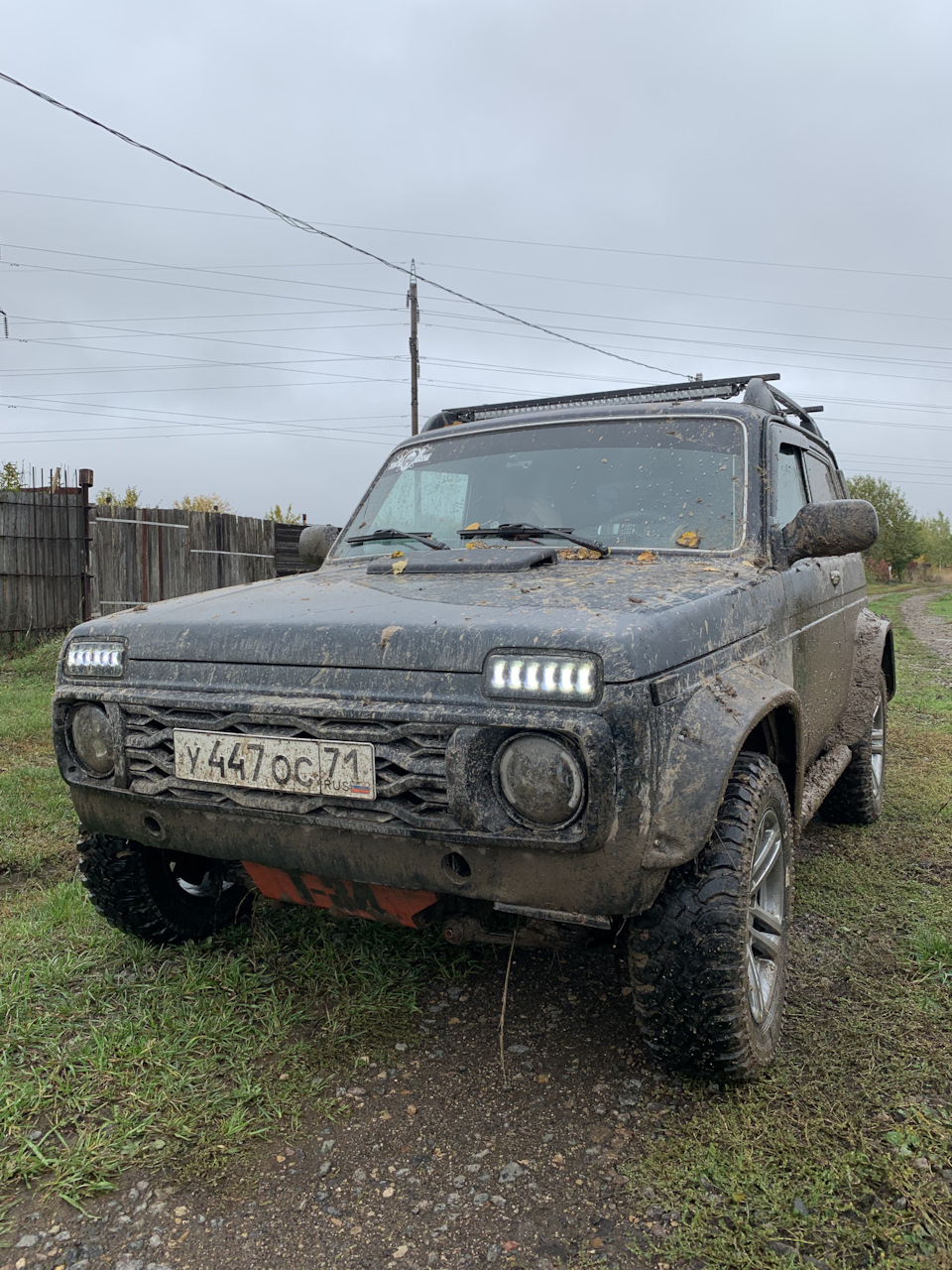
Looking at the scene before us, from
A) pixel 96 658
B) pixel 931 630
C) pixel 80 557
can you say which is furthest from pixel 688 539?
pixel 931 630

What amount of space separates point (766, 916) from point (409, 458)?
7.86ft

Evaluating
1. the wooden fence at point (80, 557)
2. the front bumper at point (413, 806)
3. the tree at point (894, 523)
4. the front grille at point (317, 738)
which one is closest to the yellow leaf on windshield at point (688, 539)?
the front bumper at point (413, 806)

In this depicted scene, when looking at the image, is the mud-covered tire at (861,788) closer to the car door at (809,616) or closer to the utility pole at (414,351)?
the car door at (809,616)

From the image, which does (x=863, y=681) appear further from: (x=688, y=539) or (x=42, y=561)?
(x=42, y=561)

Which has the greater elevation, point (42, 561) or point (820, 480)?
point (820, 480)

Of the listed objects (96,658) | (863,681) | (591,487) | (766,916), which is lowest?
(766,916)

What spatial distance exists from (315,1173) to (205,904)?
133cm

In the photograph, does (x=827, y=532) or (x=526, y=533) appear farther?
(x=526, y=533)

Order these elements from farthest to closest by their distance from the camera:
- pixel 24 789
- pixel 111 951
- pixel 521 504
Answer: pixel 24 789 < pixel 521 504 < pixel 111 951

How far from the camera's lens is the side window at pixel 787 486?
3285 mm

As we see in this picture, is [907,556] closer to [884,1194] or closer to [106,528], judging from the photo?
[106,528]

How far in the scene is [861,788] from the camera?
4.47 metres

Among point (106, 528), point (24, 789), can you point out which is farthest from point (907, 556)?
point (24, 789)

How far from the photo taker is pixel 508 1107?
234 cm
